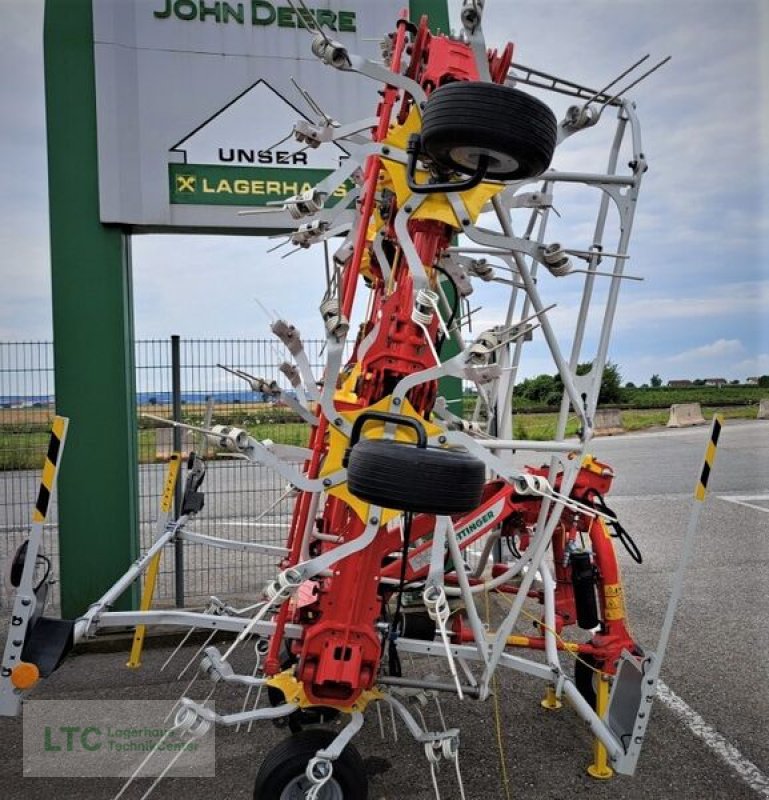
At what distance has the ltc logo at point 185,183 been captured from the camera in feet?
14.8

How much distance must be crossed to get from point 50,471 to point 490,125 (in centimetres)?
190

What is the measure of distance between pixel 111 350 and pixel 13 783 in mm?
2583

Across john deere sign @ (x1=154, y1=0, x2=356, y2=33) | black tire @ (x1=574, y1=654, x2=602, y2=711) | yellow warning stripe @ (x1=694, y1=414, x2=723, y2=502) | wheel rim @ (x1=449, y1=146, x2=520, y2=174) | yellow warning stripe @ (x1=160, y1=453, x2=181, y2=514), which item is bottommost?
black tire @ (x1=574, y1=654, x2=602, y2=711)

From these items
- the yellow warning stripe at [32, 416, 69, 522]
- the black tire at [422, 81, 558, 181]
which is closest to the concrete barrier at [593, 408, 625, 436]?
the black tire at [422, 81, 558, 181]

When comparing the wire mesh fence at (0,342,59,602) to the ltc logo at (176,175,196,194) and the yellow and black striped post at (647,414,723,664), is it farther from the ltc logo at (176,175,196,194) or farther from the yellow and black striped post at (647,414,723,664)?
the yellow and black striped post at (647,414,723,664)

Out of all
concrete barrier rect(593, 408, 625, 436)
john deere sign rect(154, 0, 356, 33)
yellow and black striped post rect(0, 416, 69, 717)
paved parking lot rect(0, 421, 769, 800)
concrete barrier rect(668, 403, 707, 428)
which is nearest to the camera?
yellow and black striped post rect(0, 416, 69, 717)

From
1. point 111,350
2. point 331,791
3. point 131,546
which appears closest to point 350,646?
point 331,791

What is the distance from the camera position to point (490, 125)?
1.91 metres

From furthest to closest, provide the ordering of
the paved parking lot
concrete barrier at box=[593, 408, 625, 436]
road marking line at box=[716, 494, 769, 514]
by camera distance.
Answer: concrete barrier at box=[593, 408, 625, 436], road marking line at box=[716, 494, 769, 514], the paved parking lot

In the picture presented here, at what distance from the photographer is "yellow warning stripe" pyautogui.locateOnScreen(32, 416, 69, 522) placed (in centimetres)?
231

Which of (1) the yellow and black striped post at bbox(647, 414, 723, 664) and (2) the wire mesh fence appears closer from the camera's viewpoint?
(1) the yellow and black striped post at bbox(647, 414, 723, 664)

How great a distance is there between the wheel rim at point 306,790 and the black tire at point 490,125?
7.39ft

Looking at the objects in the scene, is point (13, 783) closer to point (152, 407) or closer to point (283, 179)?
point (152, 407)

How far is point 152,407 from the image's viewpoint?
503 centimetres
